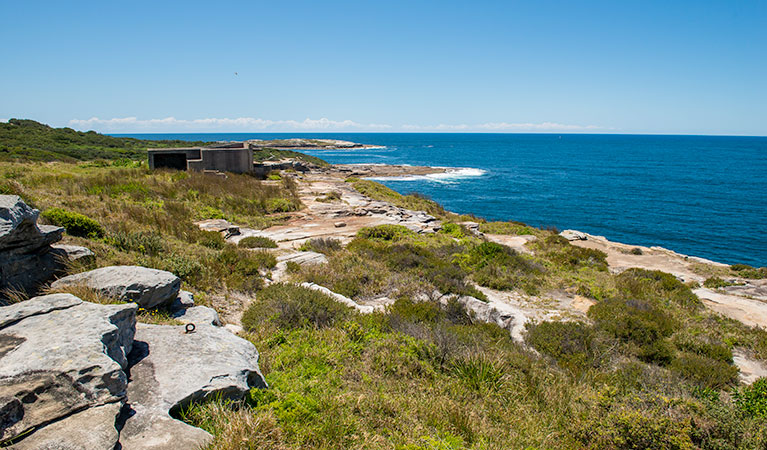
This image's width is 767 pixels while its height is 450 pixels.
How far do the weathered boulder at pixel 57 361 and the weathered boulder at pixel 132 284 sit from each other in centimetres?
141

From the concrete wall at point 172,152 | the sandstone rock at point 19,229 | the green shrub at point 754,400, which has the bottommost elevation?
the green shrub at point 754,400

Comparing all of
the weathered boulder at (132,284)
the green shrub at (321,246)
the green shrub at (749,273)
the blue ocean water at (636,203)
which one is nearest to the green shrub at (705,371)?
the weathered boulder at (132,284)

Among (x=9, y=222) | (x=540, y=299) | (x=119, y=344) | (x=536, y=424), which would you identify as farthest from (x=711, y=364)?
(x=9, y=222)

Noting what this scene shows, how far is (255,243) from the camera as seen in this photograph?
518 inches

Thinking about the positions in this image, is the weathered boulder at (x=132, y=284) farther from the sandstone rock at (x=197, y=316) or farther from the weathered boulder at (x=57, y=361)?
the weathered boulder at (x=57, y=361)

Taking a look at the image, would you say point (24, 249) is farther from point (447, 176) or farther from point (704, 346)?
point (447, 176)

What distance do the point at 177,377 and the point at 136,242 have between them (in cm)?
651

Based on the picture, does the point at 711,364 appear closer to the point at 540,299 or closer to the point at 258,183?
the point at 540,299

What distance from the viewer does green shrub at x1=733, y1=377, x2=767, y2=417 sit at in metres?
5.40

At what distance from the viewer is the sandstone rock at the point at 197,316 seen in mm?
5908

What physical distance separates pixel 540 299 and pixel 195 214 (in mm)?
13298

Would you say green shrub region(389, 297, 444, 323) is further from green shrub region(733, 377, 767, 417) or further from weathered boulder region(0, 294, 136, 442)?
weathered boulder region(0, 294, 136, 442)

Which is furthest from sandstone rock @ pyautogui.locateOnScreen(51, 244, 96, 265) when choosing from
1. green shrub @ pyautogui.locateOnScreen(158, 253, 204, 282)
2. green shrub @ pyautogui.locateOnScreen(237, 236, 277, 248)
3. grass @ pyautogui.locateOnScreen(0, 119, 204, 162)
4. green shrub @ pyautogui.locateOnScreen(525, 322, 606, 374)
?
grass @ pyautogui.locateOnScreen(0, 119, 204, 162)

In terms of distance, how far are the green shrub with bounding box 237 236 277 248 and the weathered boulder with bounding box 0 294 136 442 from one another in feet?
28.0
